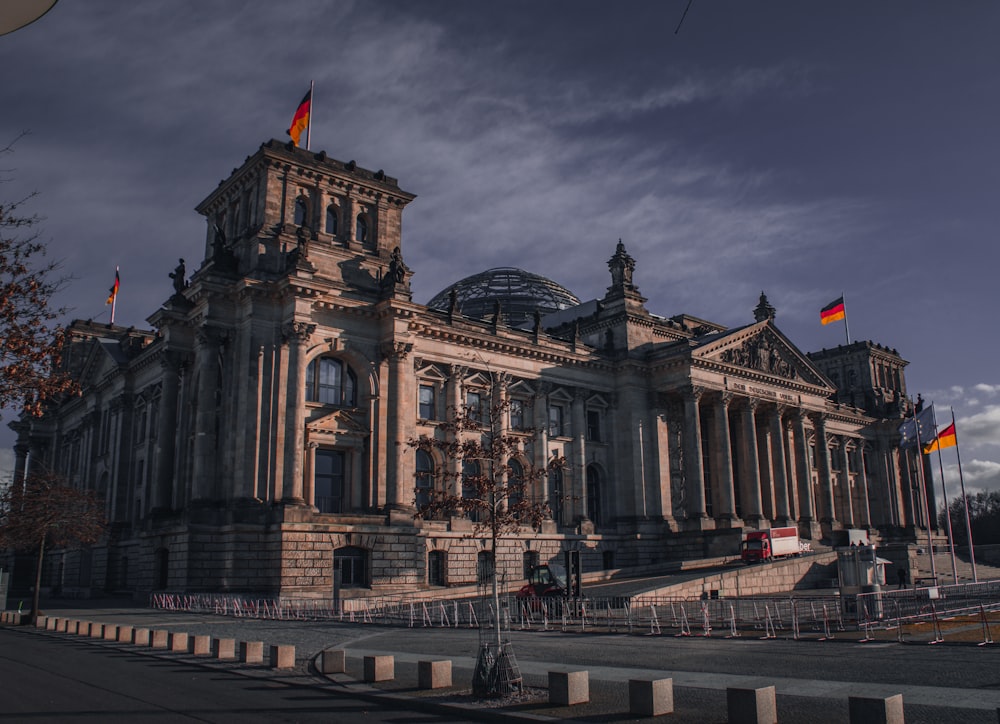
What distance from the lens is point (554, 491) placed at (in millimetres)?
57438

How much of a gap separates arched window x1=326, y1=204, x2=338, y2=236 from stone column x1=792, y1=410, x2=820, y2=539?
131 feet

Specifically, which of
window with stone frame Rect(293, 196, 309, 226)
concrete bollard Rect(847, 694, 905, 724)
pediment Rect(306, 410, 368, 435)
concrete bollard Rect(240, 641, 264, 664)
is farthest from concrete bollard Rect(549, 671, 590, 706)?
window with stone frame Rect(293, 196, 309, 226)

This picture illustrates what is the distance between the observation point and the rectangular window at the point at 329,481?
47344 millimetres

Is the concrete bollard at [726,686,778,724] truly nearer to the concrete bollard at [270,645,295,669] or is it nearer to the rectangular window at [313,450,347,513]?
the concrete bollard at [270,645,295,669]

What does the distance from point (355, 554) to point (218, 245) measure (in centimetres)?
1841

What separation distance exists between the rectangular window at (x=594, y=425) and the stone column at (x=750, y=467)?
39.3 feet

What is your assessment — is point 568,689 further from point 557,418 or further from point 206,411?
point 557,418

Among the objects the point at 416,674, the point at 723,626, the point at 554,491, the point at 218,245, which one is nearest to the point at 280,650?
the point at 416,674

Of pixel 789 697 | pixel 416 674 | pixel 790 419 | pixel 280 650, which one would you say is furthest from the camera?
pixel 790 419

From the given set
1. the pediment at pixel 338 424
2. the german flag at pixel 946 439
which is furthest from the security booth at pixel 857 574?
the german flag at pixel 946 439

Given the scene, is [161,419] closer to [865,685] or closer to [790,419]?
[865,685]

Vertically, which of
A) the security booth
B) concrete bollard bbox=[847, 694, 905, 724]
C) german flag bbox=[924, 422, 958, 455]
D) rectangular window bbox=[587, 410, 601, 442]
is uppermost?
rectangular window bbox=[587, 410, 601, 442]

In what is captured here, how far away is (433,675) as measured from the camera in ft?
52.7

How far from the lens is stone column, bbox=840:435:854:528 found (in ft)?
262
